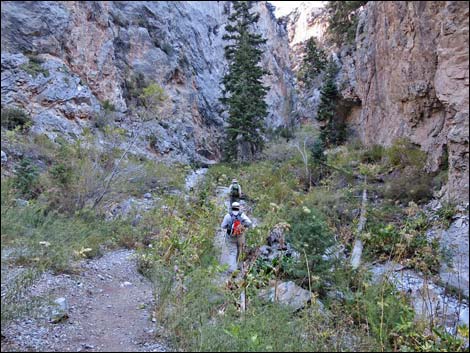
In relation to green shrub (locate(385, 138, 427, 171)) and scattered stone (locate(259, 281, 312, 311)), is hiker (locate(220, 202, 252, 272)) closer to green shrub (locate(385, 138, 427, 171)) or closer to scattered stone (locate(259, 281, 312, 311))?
scattered stone (locate(259, 281, 312, 311))

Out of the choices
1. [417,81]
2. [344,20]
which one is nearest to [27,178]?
[417,81]

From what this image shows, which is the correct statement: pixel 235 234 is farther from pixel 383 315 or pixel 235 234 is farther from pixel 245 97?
pixel 245 97

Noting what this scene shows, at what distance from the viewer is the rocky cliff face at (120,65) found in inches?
661

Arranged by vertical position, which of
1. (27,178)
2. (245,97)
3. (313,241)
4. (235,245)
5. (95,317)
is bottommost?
(95,317)

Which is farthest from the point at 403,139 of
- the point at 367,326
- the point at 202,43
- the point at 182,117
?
the point at 202,43

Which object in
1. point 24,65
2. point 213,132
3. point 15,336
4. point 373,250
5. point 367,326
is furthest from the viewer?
point 213,132

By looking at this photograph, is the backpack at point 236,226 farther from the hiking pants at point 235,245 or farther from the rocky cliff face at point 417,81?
the rocky cliff face at point 417,81

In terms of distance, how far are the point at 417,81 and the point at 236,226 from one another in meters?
9.35

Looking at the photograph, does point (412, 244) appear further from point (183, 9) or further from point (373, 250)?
point (183, 9)

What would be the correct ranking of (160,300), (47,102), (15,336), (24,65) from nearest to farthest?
(15,336), (160,300), (24,65), (47,102)

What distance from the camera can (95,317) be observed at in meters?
5.50

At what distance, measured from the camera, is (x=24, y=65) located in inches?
649

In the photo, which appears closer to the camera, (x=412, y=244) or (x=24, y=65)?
(x=412, y=244)

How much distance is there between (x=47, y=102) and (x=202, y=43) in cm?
2262
